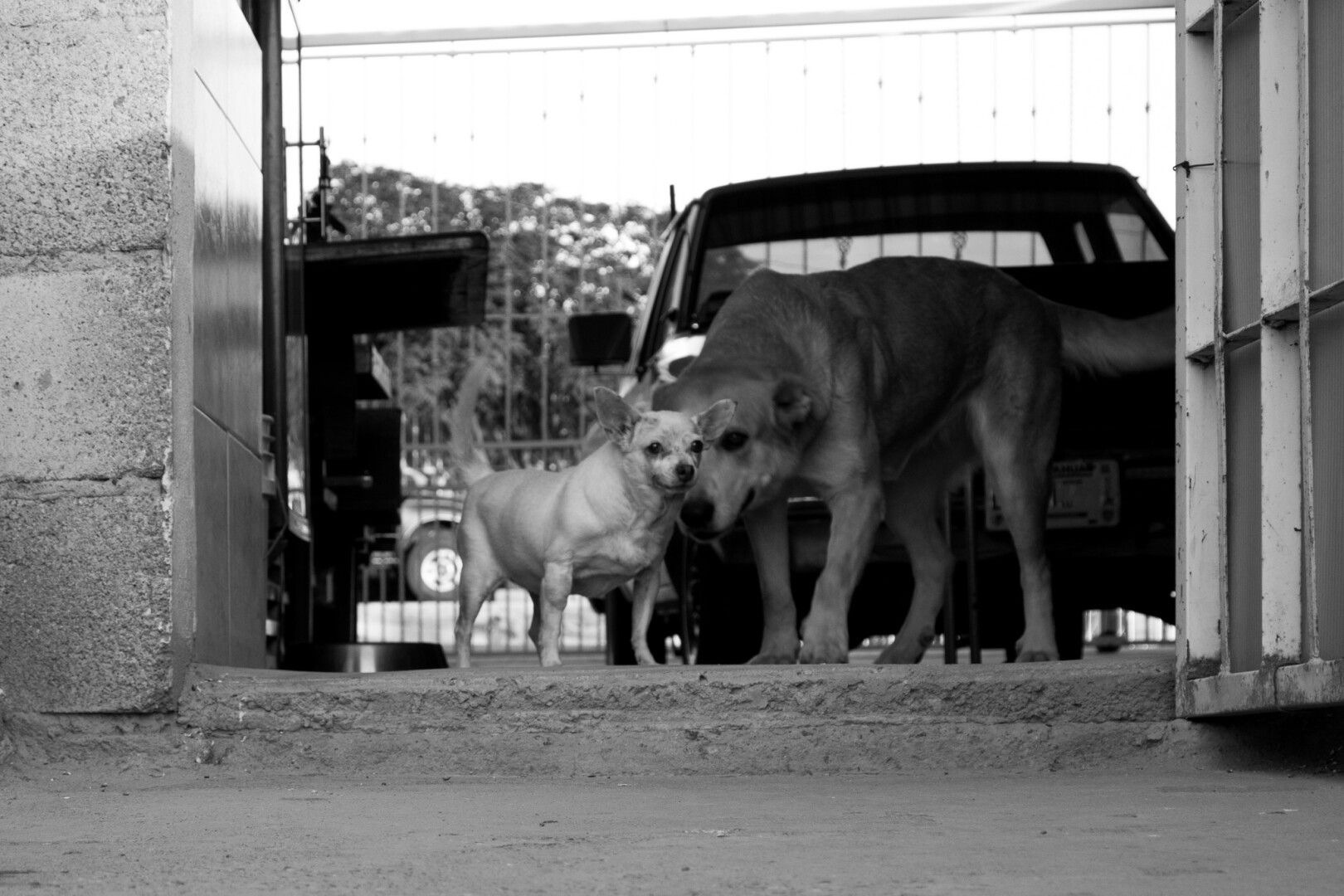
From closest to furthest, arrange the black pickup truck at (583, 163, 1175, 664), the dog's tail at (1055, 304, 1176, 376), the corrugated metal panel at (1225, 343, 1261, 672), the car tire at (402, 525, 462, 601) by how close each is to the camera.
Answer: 1. the corrugated metal panel at (1225, 343, 1261, 672)
2. the dog's tail at (1055, 304, 1176, 376)
3. the black pickup truck at (583, 163, 1175, 664)
4. the car tire at (402, 525, 462, 601)

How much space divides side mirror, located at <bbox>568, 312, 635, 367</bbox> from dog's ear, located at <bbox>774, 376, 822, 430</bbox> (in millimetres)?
2020

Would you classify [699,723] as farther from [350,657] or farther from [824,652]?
[350,657]

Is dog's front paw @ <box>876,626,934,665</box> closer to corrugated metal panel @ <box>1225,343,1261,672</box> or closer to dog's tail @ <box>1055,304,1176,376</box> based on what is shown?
dog's tail @ <box>1055,304,1176,376</box>

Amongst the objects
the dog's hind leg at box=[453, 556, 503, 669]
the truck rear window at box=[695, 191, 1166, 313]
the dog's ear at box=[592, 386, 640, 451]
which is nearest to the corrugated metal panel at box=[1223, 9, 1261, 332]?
the dog's ear at box=[592, 386, 640, 451]

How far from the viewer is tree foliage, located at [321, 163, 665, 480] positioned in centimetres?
1337

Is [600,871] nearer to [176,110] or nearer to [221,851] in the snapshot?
[221,851]

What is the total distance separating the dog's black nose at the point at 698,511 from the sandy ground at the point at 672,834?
1551 mm

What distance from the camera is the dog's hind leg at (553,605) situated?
6000mm

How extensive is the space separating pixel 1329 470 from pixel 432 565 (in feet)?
36.2

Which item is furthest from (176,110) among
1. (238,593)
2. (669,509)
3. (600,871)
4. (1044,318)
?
(1044,318)

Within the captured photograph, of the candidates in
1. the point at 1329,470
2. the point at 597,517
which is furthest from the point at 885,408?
the point at 1329,470

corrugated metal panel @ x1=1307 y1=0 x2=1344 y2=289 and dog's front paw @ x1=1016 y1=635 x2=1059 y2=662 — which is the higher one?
corrugated metal panel @ x1=1307 y1=0 x2=1344 y2=289

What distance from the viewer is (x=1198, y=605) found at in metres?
4.84

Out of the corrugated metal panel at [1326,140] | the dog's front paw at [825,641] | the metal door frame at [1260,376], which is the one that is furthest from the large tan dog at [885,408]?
the corrugated metal panel at [1326,140]
